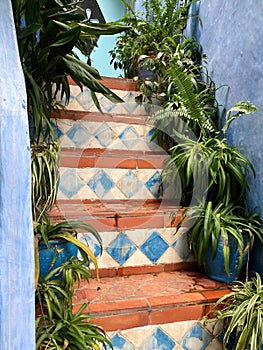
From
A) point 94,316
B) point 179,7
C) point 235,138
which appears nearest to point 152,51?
point 179,7

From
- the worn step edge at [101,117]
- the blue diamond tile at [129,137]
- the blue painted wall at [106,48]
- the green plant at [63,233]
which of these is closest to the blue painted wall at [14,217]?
the green plant at [63,233]

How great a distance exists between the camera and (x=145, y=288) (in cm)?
149

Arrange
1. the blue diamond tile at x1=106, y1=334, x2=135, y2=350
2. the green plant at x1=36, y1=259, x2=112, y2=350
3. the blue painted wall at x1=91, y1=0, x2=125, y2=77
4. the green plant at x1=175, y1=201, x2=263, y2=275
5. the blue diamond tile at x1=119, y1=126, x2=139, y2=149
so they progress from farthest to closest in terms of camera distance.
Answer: the blue painted wall at x1=91, y1=0, x2=125, y2=77 → the blue diamond tile at x1=119, y1=126, x2=139, y2=149 → the green plant at x1=175, y1=201, x2=263, y2=275 → the blue diamond tile at x1=106, y1=334, x2=135, y2=350 → the green plant at x1=36, y1=259, x2=112, y2=350

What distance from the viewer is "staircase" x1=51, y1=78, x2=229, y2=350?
132 centimetres

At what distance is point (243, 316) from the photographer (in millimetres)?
1258

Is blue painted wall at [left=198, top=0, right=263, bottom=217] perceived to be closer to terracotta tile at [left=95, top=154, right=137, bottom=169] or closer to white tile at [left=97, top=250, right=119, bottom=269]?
terracotta tile at [left=95, top=154, right=137, bottom=169]

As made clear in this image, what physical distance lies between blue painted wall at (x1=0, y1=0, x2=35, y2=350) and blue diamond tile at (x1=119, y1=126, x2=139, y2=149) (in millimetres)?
1507

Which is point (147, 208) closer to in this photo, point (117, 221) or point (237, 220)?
point (117, 221)

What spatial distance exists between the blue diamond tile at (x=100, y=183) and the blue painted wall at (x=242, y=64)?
77cm

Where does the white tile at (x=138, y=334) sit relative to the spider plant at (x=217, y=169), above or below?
below

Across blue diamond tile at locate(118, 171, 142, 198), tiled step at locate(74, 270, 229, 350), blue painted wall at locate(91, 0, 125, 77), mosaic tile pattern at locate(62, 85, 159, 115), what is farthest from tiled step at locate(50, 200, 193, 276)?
blue painted wall at locate(91, 0, 125, 77)

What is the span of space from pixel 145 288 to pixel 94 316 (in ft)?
1.05

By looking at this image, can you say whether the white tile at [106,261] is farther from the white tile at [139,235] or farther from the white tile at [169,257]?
the white tile at [169,257]

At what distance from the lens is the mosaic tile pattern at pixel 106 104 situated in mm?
2387
